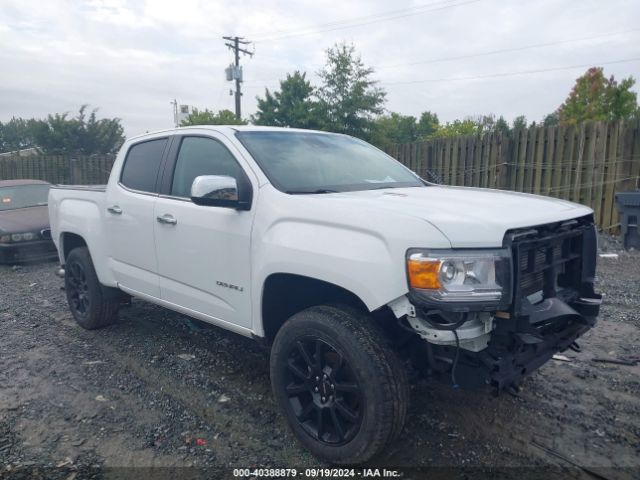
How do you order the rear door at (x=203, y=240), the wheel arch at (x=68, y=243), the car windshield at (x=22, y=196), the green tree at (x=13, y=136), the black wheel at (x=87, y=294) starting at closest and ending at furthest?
the rear door at (x=203, y=240) → the black wheel at (x=87, y=294) → the wheel arch at (x=68, y=243) → the car windshield at (x=22, y=196) → the green tree at (x=13, y=136)

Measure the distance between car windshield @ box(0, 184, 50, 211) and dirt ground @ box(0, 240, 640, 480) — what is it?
547 centimetres

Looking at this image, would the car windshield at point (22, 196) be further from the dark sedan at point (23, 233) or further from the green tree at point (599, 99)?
the green tree at point (599, 99)

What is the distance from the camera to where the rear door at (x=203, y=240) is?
3.33 meters

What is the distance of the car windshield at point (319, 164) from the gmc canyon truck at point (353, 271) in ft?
0.05

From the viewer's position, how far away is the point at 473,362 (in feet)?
8.57

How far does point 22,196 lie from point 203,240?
26.4ft

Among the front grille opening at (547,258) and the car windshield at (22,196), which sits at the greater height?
the front grille opening at (547,258)

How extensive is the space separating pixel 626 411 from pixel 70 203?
5.18m

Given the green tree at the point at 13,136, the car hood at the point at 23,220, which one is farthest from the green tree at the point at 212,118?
the green tree at the point at 13,136

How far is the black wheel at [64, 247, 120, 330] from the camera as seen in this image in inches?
198

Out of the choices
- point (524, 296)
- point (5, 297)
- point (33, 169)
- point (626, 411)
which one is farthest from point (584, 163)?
point (33, 169)

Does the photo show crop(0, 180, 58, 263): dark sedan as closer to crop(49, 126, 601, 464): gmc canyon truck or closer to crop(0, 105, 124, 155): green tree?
crop(49, 126, 601, 464): gmc canyon truck

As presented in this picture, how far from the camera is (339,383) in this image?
2793mm

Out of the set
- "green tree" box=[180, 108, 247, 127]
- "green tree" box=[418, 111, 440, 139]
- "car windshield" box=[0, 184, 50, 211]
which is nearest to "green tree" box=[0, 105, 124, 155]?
"green tree" box=[180, 108, 247, 127]
